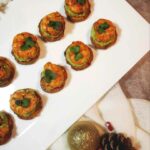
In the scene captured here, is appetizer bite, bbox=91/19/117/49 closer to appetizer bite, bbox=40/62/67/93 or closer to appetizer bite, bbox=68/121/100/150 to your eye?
appetizer bite, bbox=40/62/67/93

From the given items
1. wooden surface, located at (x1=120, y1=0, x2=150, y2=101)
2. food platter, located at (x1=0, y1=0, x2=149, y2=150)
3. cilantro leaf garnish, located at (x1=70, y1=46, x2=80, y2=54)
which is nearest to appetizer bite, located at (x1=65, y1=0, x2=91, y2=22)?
food platter, located at (x1=0, y1=0, x2=149, y2=150)

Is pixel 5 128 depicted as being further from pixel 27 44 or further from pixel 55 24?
pixel 55 24

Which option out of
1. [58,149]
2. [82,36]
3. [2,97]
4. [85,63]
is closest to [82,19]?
[82,36]

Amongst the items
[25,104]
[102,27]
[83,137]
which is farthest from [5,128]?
[102,27]

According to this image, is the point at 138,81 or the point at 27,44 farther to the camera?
the point at 138,81

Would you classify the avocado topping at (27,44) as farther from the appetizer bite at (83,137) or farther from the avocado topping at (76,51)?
the appetizer bite at (83,137)

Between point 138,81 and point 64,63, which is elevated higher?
point 64,63

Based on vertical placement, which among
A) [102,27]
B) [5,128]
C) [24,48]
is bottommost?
[5,128]

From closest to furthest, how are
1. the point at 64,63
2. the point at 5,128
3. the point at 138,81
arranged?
the point at 5,128, the point at 64,63, the point at 138,81
